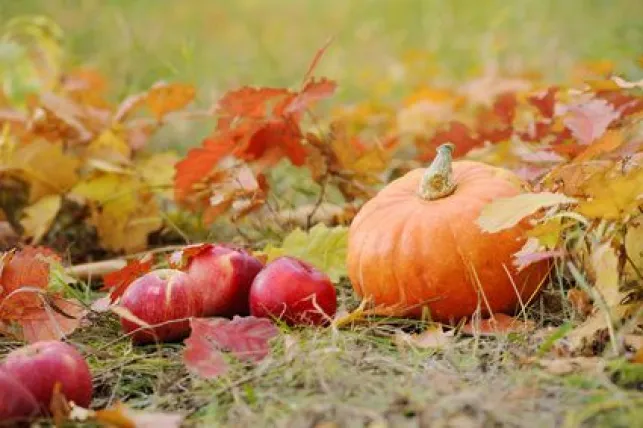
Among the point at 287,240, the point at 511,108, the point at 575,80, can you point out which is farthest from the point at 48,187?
the point at 575,80

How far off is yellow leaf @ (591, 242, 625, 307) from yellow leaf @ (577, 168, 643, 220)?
5 centimetres

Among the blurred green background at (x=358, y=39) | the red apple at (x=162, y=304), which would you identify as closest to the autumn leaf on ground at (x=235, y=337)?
the red apple at (x=162, y=304)

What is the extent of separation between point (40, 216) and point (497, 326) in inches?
51.1

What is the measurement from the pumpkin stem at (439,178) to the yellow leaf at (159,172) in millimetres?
916

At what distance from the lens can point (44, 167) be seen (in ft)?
8.45

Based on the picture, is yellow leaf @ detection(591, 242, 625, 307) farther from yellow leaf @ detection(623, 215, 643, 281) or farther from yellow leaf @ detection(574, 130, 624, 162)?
yellow leaf @ detection(574, 130, 624, 162)

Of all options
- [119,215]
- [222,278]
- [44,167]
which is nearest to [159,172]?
[119,215]

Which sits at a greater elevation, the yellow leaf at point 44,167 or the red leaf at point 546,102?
the red leaf at point 546,102

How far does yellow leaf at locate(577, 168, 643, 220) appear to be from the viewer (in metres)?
1.50

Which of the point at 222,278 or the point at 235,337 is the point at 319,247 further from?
the point at 235,337

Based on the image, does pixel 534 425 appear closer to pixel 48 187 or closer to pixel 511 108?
pixel 511 108

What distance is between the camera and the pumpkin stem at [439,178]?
1875mm

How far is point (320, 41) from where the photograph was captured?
18.4 ft

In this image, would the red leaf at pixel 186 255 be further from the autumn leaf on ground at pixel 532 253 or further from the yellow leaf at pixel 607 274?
the yellow leaf at pixel 607 274
